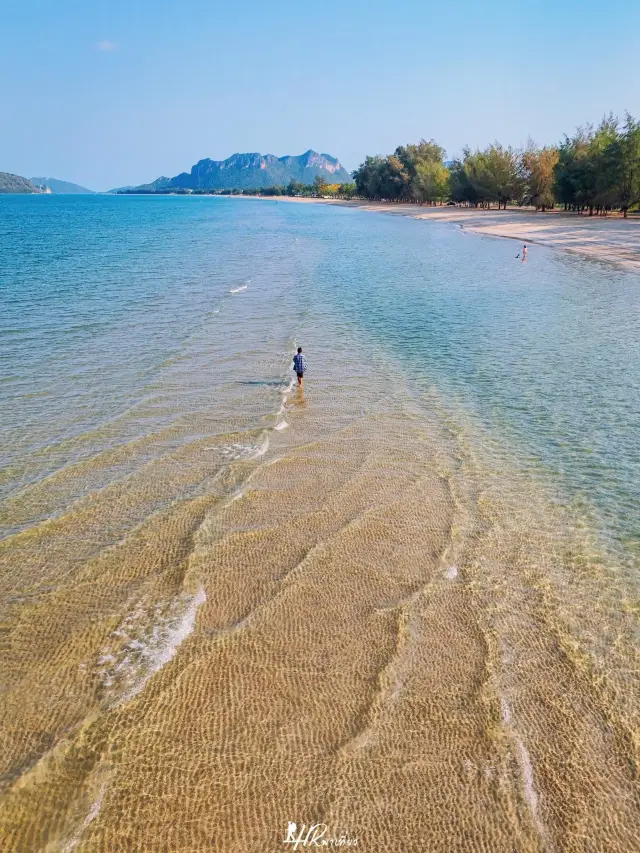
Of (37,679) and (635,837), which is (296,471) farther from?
(635,837)

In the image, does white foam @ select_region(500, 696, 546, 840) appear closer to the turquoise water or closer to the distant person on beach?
the turquoise water

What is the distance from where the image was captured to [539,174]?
9850 cm

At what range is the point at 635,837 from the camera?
19.7ft

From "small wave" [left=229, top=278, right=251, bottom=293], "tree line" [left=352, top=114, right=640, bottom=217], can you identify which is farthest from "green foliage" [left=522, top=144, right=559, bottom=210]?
"small wave" [left=229, top=278, right=251, bottom=293]

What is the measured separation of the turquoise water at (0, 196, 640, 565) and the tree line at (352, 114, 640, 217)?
29294 millimetres

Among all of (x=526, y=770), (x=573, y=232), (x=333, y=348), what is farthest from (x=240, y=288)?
(x=573, y=232)

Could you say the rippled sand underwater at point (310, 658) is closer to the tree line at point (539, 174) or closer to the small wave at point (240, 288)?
the small wave at point (240, 288)

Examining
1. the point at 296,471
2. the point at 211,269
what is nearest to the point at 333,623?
the point at 296,471

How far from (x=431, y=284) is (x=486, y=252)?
23.2 m

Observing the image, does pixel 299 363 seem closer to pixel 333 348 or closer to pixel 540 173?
pixel 333 348

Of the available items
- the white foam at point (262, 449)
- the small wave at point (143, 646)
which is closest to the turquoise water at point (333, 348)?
the white foam at point (262, 449)

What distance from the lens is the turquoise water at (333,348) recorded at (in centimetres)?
1539

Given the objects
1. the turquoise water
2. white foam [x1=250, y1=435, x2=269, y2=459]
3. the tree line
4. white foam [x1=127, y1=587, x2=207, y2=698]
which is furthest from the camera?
the tree line

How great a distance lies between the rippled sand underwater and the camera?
621 cm
